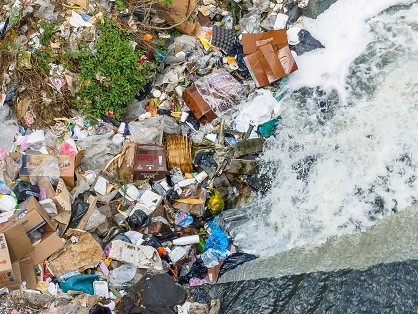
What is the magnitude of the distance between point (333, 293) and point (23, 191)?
2795mm

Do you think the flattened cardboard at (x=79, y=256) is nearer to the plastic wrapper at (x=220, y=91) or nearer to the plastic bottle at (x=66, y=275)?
the plastic bottle at (x=66, y=275)

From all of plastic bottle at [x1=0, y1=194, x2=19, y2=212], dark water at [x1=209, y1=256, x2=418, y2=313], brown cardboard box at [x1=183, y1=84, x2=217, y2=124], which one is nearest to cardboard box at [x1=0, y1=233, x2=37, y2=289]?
plastic bottle at [x1=0, y1=194, x2=19, y2=212]

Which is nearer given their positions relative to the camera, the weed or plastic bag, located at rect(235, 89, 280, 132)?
the weed

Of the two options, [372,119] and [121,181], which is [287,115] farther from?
[121,181]

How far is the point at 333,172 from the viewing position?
518 cm

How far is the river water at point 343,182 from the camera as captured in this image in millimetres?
4434

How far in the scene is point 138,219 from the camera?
506cm

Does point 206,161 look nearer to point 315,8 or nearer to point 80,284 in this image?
point 80,284

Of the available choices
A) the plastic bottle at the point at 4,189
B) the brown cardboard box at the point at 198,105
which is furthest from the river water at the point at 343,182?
the plastic bottle at the point at 4,189

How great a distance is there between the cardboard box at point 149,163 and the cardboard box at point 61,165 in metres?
0.59

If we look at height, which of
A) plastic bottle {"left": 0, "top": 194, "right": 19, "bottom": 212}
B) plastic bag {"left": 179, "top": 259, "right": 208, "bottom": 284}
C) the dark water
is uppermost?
plastic bottle {"left": 0, "top": 194, "right": 19, "bottom": 212}

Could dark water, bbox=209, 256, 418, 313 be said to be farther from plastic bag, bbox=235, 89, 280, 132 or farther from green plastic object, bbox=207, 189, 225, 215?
plastic bag, bbox=235, 89, 280, 132

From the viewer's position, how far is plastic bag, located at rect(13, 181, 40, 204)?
15.8 feet

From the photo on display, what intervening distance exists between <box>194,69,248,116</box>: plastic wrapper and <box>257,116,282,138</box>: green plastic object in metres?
0.38
